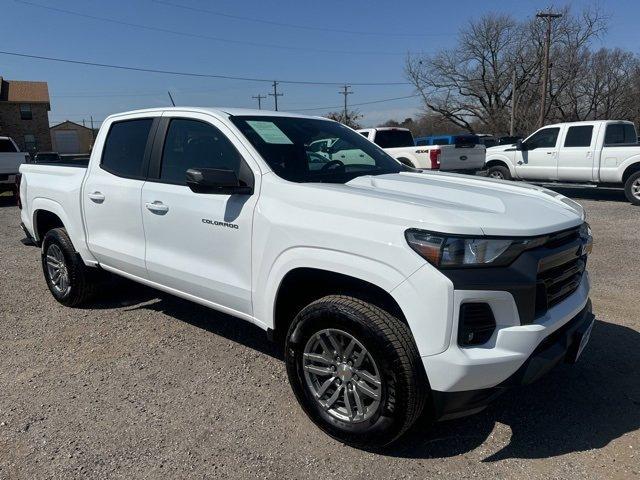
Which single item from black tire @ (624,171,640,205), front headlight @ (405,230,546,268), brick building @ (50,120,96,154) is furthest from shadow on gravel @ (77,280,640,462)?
brick building @ (50,120,96,154)

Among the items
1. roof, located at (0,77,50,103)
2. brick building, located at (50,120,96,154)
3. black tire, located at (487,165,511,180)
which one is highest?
roof, located at (0,77,50,103)

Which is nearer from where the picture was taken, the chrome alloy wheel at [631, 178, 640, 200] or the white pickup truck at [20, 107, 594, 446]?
the white pickup truck at [20, 107, 594, 446]

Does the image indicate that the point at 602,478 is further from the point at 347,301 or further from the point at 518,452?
the point at 347,301

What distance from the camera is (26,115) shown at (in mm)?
50312

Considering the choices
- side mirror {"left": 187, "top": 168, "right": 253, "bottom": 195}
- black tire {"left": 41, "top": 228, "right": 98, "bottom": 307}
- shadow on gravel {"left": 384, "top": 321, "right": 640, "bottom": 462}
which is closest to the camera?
shadow on gravel {"left": 384, "top": 321, "right": 640, "bottom": 462}

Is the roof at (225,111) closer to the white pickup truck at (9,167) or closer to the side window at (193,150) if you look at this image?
the side window at (193,150)

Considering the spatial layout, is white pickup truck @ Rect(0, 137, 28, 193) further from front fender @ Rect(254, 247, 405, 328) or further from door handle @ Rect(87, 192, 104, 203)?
front fender @ Rect(254, 247, 405, 328)

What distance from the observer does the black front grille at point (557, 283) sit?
2553mm

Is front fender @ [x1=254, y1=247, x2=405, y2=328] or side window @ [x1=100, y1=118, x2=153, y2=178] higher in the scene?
side window @ [x1=100, y1=118, x2=153, y2=178]

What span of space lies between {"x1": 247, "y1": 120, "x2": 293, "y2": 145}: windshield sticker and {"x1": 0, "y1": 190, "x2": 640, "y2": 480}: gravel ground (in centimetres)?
162

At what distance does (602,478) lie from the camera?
255cm

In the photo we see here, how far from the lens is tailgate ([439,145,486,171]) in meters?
13.7

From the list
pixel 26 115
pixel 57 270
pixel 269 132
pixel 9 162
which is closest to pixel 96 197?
pixel 57 270

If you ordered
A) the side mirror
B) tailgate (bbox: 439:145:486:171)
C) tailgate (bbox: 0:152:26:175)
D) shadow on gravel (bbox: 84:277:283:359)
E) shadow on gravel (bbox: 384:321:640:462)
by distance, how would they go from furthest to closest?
tailgate (bbox: 0:152:26:175) < tailgate (bbox: 439:145:486:171) < shadow on gravel (bbox: 84:277:283:359) < the side mirror < shadow on gravel (bbox: 384:321:640:462)
